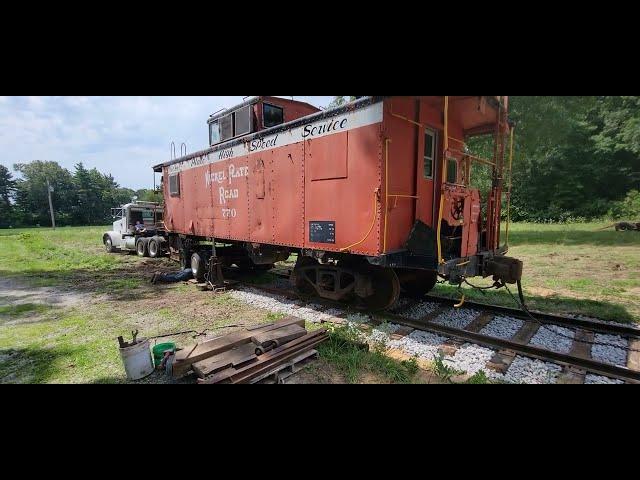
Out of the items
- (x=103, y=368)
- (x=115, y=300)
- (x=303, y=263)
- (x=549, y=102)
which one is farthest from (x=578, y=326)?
(x=549, y=102)

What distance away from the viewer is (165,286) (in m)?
9.45

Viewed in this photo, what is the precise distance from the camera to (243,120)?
8422mm

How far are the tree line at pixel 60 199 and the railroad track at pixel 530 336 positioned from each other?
63528mm

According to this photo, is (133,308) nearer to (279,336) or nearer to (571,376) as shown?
(279,336)

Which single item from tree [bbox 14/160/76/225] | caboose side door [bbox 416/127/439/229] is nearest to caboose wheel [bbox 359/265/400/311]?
caboose side door [bbox 416/127/439/229]

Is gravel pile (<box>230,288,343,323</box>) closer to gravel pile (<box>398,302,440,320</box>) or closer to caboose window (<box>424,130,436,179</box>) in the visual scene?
gravel pile (<box>398,302,440,320</box>)

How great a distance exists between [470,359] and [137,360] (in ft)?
14.5

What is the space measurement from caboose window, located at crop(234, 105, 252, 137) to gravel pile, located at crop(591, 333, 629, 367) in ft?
26.7

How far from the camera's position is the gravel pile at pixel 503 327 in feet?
17.4

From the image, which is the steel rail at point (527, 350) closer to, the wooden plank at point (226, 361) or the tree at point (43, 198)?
the wooden plank at point (226, 361)

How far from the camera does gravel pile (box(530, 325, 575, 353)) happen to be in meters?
4.79

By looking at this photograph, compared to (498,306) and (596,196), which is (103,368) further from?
(596,196)

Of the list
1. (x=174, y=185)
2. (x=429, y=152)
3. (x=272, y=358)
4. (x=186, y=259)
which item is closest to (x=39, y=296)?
(x=186, y=259)

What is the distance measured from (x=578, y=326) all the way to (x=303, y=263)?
205 inches
